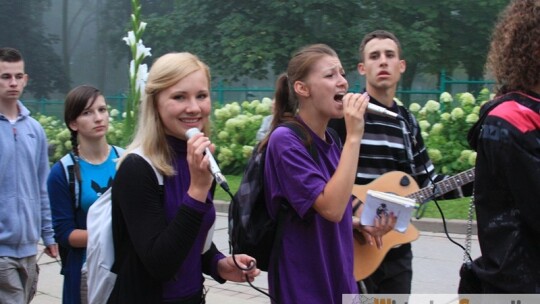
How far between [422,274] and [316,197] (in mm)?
4481

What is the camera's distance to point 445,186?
3.67 meters

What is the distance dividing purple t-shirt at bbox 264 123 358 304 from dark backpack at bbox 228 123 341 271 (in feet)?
0.12

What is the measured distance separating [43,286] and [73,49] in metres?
25.6

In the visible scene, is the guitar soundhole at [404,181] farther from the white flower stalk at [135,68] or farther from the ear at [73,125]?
the ear at [73,125]

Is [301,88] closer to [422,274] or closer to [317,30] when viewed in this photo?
[422,274]

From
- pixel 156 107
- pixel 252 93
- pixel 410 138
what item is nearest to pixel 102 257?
pixel 156 107

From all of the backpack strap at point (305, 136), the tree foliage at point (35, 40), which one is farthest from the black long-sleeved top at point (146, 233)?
the tree foliage at point (35, 40)

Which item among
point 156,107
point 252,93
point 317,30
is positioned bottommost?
point 252,93

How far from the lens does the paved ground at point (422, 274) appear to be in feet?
20.0

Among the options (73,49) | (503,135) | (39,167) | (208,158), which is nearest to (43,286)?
(39,167)

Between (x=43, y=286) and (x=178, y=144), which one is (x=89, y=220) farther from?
(x=43, y=286)

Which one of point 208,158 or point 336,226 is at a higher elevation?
point 208,158

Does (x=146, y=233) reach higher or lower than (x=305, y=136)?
lower

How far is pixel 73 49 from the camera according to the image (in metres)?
30.7
